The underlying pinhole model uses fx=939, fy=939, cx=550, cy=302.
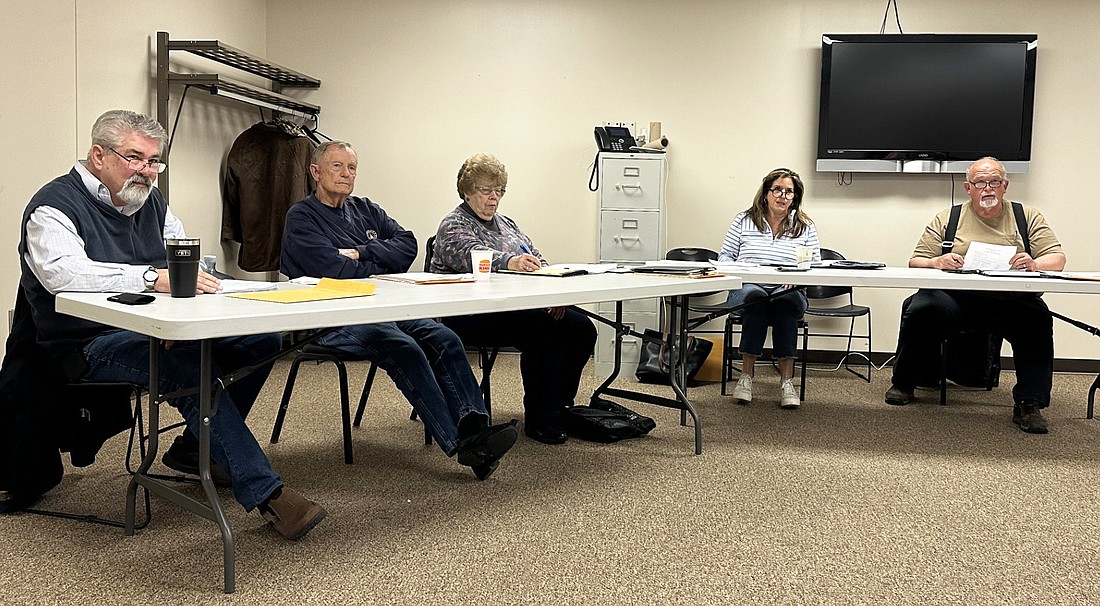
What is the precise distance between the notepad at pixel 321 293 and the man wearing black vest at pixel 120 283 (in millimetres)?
169

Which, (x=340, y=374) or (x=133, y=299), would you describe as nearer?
(x=133, y=299)

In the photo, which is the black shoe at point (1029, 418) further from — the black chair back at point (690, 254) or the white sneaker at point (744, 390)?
the black chair back at point (690, 254)

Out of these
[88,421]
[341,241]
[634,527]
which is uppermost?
[341,241]

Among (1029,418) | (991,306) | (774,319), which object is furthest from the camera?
(774,319)

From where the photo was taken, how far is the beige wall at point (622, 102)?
5.17 meters

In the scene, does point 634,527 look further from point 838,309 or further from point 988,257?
point 838,309

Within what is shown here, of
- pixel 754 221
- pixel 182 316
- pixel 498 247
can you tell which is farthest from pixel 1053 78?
pixel 182 316

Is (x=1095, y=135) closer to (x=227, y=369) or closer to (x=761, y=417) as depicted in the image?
(x=761, y=417)

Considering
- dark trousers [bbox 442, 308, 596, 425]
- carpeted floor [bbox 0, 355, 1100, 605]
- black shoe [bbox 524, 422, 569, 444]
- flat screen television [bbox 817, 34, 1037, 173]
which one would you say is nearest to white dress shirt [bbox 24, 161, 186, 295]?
carpeted floor [bbox 0, 355, 1100, 605]

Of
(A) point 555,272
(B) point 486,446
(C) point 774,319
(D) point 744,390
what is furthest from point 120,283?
(C) point 774,319

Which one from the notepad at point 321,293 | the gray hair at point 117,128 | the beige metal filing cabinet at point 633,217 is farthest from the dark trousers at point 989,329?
the gray hair at point 117,128

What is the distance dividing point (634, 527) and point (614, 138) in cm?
282

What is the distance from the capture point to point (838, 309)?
195 inches

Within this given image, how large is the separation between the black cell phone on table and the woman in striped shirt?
2756 millimetres
